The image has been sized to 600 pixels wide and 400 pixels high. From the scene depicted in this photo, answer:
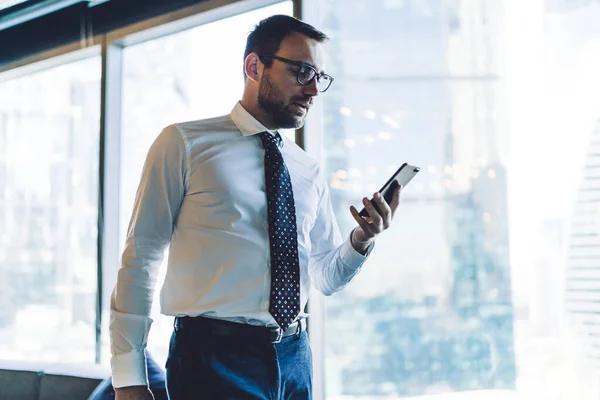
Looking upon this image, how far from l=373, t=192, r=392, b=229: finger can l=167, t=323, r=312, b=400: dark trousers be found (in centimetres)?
40

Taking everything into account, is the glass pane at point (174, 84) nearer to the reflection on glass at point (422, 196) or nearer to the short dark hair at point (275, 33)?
the reflection on glass at point (422, 196)

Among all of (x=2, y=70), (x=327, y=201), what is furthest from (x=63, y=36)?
(x=327, y=201)

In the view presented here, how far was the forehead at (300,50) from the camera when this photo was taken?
155cm

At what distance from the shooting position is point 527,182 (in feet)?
6.96

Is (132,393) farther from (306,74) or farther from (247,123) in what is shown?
(306,74)

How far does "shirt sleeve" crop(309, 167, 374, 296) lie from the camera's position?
5.31 ft

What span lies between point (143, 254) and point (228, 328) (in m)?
0.25

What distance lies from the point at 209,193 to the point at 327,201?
46 centimetres

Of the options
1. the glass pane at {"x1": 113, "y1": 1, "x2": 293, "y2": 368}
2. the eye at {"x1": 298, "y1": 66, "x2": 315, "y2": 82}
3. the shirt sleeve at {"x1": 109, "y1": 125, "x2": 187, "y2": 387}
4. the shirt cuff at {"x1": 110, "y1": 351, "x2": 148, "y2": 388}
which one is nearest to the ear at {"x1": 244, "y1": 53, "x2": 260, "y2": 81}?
the eye at {"x1": 298, "y1": 66, "x2": 315, "y2": 82}

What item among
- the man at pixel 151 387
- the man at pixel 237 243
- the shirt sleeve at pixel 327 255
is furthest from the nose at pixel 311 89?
the man at pixel 151 387

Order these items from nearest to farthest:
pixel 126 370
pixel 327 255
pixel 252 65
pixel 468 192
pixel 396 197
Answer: pixel 126 370
pixel 396 197
pixel 252 65
pixel 327 255
pixel 468 192

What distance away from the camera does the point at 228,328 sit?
1325 millimetres

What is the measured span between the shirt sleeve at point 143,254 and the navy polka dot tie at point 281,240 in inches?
8.8

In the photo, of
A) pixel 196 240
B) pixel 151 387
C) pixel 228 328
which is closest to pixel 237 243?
pixel 196 240
